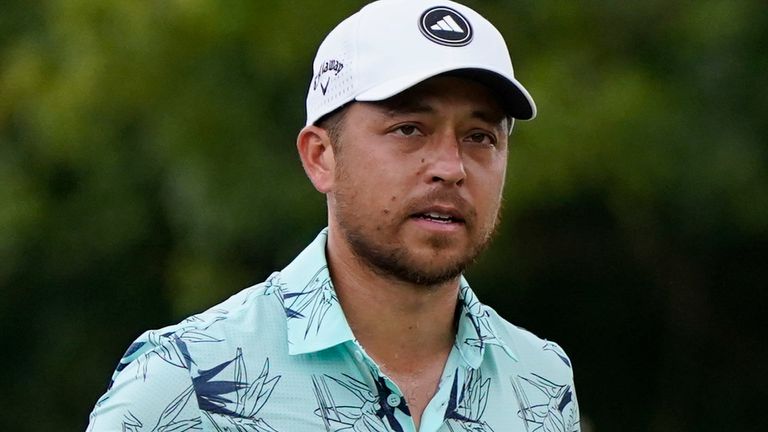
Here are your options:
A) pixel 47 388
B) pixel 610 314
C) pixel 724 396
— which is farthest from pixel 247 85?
pixel 47 388

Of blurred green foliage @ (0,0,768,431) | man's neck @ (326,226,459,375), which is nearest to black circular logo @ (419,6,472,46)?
man's neck @ (326,226,459,375)

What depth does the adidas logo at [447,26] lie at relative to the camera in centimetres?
278

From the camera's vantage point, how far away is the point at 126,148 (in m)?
7.53

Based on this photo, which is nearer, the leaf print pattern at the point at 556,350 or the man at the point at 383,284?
the man at the point at 383,284

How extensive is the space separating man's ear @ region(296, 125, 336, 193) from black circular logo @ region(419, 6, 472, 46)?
26 cm

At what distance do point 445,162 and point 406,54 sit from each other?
0.64 ft

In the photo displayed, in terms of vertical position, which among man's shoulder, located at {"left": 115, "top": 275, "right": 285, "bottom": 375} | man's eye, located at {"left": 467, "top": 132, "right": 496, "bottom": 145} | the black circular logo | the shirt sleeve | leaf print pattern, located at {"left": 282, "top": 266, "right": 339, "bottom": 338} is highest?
the black circular logo

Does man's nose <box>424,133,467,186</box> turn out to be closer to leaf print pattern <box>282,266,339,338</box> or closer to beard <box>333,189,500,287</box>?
beard <box>333,189,500,287</box>

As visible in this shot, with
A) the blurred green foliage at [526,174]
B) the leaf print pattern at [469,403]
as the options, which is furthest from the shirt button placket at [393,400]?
the blurred green foliage at [526,174]

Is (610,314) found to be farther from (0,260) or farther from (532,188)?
(0,260)

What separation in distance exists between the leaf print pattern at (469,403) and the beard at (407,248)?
0.18 m

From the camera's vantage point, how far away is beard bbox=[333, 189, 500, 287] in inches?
107

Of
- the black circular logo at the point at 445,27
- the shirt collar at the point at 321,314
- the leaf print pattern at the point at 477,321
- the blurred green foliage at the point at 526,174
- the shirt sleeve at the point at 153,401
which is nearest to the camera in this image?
the shirt sleeve at the point at 153,401

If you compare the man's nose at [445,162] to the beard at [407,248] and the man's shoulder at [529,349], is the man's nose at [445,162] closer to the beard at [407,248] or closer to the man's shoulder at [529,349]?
the beard at [407,248]
